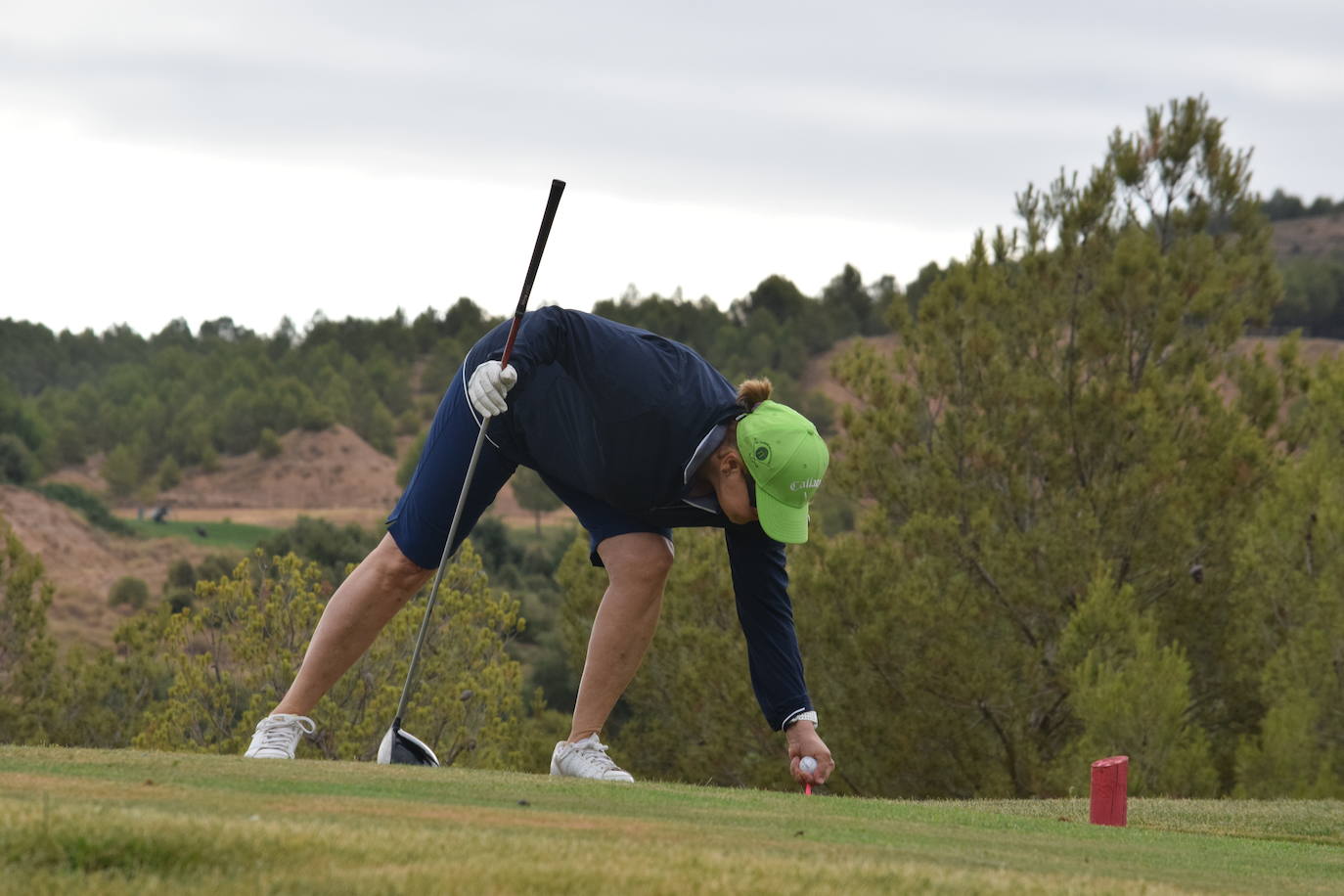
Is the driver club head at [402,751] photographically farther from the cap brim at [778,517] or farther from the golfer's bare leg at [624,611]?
the cap brim at [778,517]

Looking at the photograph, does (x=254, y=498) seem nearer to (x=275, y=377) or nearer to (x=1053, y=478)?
(x=275, y=377)

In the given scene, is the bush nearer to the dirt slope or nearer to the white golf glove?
the dirt slope

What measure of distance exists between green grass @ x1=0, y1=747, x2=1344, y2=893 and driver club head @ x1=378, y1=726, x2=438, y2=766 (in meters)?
0.73

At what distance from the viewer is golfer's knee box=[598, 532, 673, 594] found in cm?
538

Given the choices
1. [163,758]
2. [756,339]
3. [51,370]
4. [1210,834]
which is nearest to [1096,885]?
[1210,834]

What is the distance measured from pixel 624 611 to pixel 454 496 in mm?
700

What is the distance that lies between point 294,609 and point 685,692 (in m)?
4.24

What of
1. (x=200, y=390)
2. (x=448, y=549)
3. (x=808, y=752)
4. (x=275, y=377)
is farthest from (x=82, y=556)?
(x=808, y=752)

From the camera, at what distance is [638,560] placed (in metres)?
5.38

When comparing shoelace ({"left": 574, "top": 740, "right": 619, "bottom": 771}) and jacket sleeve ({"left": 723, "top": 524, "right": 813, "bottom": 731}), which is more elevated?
jacket sleeve ({"left": 723, "top": 524, "right": 813, "bottom": 731})

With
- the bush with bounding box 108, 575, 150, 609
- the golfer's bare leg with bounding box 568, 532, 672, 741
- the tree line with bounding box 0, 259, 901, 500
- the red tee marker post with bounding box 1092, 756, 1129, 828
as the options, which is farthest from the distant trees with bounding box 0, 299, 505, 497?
the red tee marker post with bounding box 1092, 756, 1129, 828

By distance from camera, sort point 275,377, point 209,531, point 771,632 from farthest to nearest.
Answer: point 275,377, point 209,531, point 771,632

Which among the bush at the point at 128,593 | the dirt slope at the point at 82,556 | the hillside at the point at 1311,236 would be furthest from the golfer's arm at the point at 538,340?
the hillside at the point at 1311,236

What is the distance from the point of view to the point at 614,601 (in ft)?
17.8
